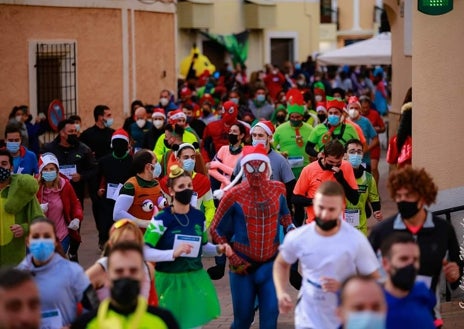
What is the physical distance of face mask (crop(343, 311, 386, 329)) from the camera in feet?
19.7

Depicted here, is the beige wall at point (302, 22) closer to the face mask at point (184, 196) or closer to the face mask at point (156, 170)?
the face mask at point (156, 170)

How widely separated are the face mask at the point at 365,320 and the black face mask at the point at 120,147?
9.75 meters

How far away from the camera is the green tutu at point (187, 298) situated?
10.2 metres

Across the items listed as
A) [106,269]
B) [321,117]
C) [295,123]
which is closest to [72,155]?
[295,123]

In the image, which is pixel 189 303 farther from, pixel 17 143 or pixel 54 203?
pixel 17 143

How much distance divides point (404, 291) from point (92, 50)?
17.5 metres

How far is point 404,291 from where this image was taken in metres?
7.66

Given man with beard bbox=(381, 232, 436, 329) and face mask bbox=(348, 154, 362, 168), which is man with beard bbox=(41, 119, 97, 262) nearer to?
face mask bbox=(348, 154, 362, 168)

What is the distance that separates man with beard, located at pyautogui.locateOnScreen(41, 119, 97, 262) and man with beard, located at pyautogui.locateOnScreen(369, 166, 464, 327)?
7.40 metres

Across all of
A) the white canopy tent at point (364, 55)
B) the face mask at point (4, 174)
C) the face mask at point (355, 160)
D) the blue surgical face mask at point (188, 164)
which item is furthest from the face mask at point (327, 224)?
the white canopy tent at point (364, 55)

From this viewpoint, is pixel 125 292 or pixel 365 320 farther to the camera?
pixel 125 292

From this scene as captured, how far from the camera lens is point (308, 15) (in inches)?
1887

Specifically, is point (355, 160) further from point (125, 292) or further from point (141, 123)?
point (125, 292)

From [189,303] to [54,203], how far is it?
154 inches
